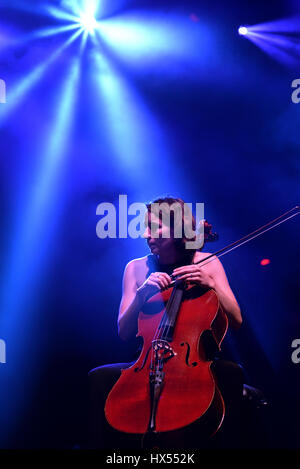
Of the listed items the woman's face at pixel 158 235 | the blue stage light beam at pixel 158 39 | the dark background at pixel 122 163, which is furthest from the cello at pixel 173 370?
the blue stage light beam at pixel 158 39

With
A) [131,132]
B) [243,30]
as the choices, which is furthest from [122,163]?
[243,30]

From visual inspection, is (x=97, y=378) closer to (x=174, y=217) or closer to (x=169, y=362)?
(x=169, y=362)

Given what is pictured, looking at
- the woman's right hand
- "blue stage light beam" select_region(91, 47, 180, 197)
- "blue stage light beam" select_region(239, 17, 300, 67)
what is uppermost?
"blue stage light beam" select_region(239, 17, 300, 67)

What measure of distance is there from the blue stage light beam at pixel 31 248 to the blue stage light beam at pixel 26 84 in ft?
0.47

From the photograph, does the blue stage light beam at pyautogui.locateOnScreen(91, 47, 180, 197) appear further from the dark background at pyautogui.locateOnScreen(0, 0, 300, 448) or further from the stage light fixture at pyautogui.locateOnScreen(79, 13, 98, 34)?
the stage light fixture at pyautogui.locateOnScreen(79, 13, 98, 34)

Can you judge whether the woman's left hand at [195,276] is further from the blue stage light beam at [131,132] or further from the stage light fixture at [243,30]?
the stage light fixture at [243,30]

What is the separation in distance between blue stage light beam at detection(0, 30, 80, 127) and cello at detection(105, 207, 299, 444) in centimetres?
193

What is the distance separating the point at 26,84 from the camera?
306 centimetres

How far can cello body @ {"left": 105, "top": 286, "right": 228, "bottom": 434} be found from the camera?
1.42 metres

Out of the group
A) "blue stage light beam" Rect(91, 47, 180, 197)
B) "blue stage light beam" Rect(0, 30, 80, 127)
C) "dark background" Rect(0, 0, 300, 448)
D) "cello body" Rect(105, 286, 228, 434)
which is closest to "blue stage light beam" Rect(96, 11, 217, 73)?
"dark background" Rect(0, 0, 300, 448)

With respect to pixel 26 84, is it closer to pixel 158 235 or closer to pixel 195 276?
pixel 158 235

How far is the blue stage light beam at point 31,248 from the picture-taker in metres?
2.78

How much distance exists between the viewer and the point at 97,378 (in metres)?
Result: 1.92
